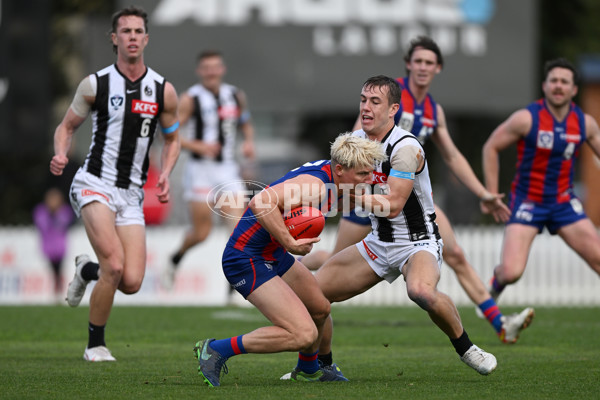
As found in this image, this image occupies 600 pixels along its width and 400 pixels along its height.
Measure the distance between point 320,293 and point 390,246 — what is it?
23.7 inches

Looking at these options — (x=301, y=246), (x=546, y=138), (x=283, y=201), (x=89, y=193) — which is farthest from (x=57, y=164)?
(x=546, y=138)

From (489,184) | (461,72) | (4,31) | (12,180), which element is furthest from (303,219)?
(12,180)

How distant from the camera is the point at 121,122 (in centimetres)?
836

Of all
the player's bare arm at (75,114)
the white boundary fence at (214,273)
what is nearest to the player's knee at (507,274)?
the player's bare arm at (75,114)

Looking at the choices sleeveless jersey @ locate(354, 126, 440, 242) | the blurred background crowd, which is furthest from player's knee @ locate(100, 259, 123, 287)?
the blurred background crowd

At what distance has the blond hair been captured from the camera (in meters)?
6.56

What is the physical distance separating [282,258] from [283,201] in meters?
0.58

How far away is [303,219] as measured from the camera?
21.5 feet

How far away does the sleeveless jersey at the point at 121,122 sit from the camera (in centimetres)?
831

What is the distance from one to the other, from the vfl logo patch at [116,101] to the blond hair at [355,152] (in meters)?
2.31

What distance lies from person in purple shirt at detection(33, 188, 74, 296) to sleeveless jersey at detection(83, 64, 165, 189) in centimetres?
757

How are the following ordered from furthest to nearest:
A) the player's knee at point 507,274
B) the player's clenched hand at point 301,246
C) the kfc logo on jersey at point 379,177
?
the player's knee at point 507,274 → the kfc logo on jersey at point 379,177 → the player's clenched hand at point 301,246

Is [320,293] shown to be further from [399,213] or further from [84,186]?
[84,186]

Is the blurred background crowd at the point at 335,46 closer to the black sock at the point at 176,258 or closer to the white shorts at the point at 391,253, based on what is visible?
the black sock at the point at 176,258
